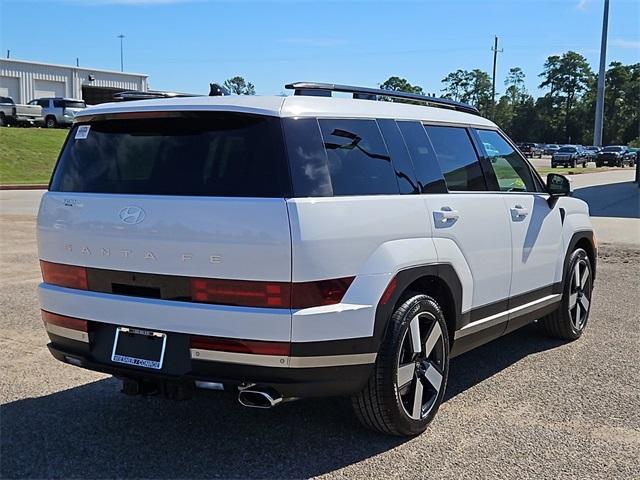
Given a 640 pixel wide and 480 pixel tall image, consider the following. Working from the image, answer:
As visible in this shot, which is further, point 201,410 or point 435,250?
point 201,410

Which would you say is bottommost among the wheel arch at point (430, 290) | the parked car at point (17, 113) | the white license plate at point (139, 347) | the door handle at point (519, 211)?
the white license plate at point (139, 347)

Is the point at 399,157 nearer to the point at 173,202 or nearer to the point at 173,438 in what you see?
the point at 173,202

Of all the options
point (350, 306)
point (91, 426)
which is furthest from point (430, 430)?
point (91, 426)

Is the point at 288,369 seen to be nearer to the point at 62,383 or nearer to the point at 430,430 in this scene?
the point at 430,430

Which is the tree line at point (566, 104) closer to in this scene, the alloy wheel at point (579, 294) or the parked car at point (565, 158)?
the parked car at point (565, 158)

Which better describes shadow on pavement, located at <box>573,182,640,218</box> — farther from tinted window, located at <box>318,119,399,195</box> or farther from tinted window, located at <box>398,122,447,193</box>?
tinted window, located at <box>318,119,399,195</box>

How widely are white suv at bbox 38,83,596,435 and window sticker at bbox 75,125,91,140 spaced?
0.02 metres

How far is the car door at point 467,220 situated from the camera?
14.7ft

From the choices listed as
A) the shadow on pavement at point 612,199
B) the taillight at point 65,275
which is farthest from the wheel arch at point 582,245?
the shadow on pavement at point 612,199

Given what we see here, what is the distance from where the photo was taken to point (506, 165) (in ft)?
18.3

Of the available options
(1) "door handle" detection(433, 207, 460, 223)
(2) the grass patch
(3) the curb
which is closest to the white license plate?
(1) "door handle" detection(433, 207, 460, 223)

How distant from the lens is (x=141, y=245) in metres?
3.77

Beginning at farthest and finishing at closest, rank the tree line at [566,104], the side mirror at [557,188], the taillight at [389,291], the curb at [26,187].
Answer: the tree line at [566,104] → the curb at [26,187] → the side mirror at [557,188] → the taillight at [389,291]

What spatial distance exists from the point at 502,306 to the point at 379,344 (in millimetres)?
1595
